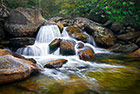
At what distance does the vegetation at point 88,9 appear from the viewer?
720 centimetres

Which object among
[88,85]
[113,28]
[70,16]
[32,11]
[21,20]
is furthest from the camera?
[70,16]

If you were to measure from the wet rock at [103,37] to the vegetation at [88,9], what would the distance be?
1276 mm

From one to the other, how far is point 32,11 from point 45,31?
7.78 feet

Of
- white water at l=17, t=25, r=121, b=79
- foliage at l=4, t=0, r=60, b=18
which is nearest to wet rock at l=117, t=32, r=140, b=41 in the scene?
white water at l=17, t=25, r=121, b=79

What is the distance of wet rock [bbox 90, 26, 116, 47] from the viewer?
978 centimetres

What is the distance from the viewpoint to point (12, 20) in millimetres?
8430

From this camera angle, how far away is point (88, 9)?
40.5 ft

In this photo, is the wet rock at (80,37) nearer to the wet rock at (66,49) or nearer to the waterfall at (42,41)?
the waterfall at (42,41)

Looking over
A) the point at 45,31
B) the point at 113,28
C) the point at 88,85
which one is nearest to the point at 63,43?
the point at 45,31

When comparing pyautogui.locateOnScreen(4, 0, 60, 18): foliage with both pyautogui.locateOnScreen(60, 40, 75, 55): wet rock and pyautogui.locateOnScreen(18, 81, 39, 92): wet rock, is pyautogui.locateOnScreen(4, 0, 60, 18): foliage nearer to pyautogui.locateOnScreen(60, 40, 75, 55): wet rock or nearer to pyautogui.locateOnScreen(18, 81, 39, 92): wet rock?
pyautogui.locateOnScreen(60, 40, 75, 55): wet rock

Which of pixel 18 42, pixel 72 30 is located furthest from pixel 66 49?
Answer: pixel 72 30

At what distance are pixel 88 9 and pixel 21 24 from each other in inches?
294

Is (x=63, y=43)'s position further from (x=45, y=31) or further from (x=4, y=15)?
(x=4, y=15)

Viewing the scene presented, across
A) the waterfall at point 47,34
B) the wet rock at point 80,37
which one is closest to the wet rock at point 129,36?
the wet rock at point 80,37
